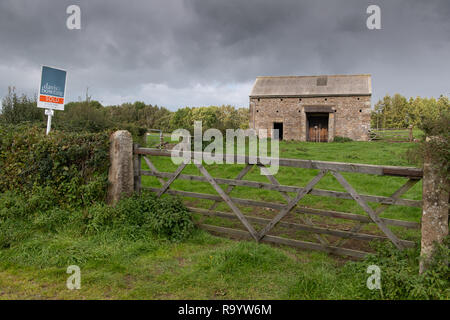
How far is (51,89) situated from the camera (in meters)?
7.47

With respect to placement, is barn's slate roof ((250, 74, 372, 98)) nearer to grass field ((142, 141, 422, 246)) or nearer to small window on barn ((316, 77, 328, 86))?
small window on barn ((316, 77, 328, 86))

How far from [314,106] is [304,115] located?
1.32 metres

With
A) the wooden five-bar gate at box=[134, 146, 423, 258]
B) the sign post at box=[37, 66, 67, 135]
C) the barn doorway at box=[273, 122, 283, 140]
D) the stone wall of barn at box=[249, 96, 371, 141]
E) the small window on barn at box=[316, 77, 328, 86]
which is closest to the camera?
the wooden five-bar gate at box=[134, 146, 423, 258]

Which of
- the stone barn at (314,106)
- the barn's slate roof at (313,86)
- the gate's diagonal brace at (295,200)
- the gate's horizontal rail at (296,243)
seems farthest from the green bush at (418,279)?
the barn's slate roof at (313,86)

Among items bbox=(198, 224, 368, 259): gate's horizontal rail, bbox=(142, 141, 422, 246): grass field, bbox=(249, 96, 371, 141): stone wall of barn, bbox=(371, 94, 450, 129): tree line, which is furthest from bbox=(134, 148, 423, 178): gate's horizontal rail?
bbox=(371, 94, 450, 129): tree line

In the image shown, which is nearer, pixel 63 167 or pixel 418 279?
pixel 418 279

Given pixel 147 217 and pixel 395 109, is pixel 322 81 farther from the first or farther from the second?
pixel 395 109

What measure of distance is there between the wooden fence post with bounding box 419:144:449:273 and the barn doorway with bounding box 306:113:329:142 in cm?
2810

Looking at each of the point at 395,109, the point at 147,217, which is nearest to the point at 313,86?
the point at 147,217

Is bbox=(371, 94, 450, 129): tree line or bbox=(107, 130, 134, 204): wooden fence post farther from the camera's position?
bbox=(371, 94, 450, 129): tree line

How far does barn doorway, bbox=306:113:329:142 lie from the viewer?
30.9 metres

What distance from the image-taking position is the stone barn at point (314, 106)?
2891 centimetres

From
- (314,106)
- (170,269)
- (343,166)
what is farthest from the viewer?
(314,106)
